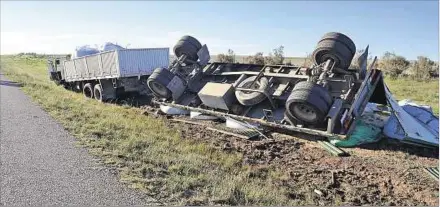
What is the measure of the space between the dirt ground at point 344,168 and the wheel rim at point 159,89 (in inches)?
87.0

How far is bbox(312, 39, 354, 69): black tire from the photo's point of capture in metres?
8.55

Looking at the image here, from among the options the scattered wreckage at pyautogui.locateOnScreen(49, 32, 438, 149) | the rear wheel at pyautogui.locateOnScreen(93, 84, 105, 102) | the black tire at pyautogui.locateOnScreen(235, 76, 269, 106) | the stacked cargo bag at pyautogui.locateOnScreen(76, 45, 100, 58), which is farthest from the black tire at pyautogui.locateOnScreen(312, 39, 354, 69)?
the stacked cargo bag at pyautogui.locateOnScreen(76, 45, 100, 58)

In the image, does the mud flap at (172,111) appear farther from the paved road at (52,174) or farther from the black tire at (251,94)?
the paved road at (52,174)

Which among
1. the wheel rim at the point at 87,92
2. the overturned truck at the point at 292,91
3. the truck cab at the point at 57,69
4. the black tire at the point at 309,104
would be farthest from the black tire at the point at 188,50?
the truck cab at the point at 57,69

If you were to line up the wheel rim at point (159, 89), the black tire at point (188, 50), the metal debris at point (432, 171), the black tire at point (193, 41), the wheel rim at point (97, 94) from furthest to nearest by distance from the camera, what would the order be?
the wheel rim at point (97, 94)
the black tire at point (193, 41)
the black tire at point (188, 50)
the wheel rim at point (159, 89)
the metal debris at point (432, 171)

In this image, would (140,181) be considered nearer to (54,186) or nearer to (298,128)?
(54,186)

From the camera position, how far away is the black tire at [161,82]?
11016 millimetres

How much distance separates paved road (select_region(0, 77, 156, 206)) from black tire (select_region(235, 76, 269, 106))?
147 inches

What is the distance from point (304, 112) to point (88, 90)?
12.2 meters

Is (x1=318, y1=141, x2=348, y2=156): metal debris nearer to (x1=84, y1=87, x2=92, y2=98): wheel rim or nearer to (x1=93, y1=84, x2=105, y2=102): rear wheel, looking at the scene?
(x1=93, y1=84, x2=105, y2=102): rear wheel

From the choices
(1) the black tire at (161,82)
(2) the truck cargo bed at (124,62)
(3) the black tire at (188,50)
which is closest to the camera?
(1) the black tire at (161,82)

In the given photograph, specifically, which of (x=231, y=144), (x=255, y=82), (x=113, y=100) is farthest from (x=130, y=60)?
(x=231, y=144)

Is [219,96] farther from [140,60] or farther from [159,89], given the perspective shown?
[140,60]

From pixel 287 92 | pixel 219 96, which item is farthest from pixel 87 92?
pixel 287 92
